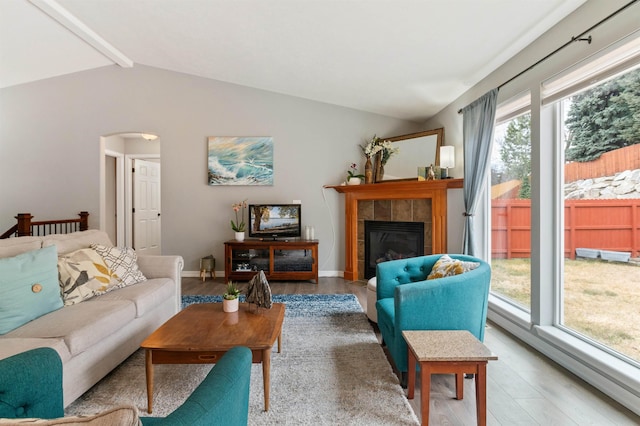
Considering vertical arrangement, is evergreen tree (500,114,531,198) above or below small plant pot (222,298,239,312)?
above

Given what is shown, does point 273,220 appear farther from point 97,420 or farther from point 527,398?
point 97,420

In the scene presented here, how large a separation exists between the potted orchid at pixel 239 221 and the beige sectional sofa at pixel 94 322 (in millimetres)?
1601

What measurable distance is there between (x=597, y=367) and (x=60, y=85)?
706 centimetres

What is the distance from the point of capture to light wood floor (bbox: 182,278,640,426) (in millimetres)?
1650

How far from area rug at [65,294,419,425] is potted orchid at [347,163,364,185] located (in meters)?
2.43

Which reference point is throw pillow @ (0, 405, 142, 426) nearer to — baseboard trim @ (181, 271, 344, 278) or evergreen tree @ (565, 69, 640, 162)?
evergreen tree @ (565, 69, 640, 162)

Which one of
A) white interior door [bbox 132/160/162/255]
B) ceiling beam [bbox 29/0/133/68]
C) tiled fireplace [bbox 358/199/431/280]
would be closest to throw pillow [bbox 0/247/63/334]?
ceiling beam [bbox 29/0/133/68]

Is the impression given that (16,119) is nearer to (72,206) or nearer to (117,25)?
(72,206)

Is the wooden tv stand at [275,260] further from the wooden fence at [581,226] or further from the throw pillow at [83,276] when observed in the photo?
the wooden fence at [581,226]

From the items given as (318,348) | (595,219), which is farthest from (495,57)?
(318,348)

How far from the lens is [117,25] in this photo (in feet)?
11.8

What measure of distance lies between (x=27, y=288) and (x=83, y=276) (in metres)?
0.41

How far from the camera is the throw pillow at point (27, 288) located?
5.79ft

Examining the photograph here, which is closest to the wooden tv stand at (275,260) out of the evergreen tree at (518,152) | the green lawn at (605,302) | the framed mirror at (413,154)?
the framed mirror at (413,154)
